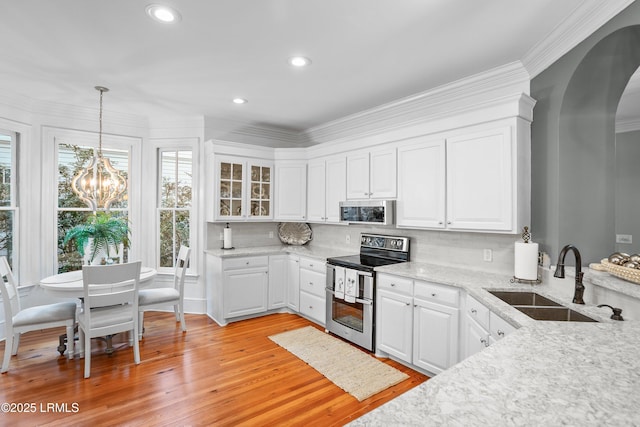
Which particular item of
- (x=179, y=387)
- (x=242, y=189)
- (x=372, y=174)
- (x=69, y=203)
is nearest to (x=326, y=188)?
(x=372, y=174)

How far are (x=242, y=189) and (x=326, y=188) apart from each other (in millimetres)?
1169

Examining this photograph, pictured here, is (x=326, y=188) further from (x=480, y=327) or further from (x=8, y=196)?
(x=8, y=196)

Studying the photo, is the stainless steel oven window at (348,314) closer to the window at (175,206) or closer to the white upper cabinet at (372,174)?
the white upper cabinet at (372,174)

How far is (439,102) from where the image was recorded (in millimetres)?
3479

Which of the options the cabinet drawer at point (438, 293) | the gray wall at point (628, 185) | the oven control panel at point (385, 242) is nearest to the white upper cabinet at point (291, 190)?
the oven control panel at point (385, 242)

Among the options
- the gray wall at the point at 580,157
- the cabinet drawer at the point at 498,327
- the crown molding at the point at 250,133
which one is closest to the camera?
the cabinet drawer at the point at 498,327

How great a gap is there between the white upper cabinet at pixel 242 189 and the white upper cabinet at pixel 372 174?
1.35m

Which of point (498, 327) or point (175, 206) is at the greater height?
point (175, 206)

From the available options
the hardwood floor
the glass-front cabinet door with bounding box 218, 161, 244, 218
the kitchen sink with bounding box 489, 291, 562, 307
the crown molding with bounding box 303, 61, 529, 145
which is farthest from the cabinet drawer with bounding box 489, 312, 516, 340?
the glass-front cabinet door with bounding box 218, 161, 244, 218

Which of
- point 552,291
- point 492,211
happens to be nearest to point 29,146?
point 492,211

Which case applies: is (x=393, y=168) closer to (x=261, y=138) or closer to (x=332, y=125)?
(x=332, y=125)

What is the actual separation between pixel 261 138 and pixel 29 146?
2.80 m

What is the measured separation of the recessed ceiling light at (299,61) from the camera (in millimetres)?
2799

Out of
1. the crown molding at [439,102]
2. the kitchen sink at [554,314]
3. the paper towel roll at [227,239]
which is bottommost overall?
the kitchen sink at [554,314]
